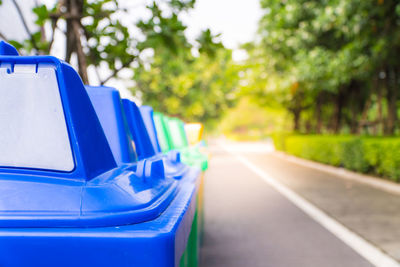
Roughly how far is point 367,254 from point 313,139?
595 inches

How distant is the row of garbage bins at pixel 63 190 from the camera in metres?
1.18

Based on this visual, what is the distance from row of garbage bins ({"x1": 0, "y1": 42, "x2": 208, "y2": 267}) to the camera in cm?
118

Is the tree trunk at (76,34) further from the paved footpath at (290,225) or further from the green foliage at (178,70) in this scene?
the paved footpath at (290,225)

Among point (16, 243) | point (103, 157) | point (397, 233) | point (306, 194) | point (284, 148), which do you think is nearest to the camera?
point (16, 243)

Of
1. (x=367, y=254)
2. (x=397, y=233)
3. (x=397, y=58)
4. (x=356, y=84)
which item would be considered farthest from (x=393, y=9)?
(x=367, y=254)

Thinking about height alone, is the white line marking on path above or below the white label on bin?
below

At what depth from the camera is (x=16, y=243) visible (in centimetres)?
118

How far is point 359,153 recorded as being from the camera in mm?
13141

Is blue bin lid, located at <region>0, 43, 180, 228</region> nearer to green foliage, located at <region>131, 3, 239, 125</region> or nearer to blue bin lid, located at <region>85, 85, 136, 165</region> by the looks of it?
blue bin lid, located at <region>85, 85, 136, 165</region>

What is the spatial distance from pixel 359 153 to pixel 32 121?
43.9 feet

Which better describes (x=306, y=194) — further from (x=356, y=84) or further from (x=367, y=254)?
(x=356, y=84)

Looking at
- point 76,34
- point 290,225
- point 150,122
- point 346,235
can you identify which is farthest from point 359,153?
point 150,122

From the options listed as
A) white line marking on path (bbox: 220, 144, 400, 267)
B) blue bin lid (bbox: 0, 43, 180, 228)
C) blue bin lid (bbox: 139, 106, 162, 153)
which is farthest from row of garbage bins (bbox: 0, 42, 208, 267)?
white line marking on path (bbox: 220, 144, 400, 267)

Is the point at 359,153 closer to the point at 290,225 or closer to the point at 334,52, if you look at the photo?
the point at 334,52
